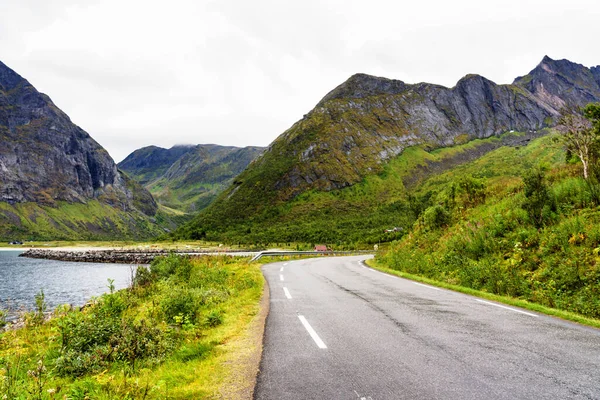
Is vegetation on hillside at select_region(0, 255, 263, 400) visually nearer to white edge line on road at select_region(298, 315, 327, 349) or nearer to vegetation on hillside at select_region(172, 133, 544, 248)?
white edge line on road at select_region(298, 315, 327, 349)

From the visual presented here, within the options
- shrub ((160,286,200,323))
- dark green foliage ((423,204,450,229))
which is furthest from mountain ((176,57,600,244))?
shrub ((160,286,200,323))

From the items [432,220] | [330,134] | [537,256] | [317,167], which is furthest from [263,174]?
[537,256]

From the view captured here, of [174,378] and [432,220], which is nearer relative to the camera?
[174,378]

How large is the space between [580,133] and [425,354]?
61.2 feet

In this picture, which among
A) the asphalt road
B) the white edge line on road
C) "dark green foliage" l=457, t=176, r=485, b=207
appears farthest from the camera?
"dark green foliage" l=457, t=176, r=485, b=207

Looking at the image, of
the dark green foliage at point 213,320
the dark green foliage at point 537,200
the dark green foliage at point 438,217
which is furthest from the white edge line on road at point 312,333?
the dark green foliage at point 438,217

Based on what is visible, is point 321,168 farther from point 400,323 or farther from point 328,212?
point 400,323

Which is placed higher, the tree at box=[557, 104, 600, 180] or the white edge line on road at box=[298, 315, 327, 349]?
the tree at box=[557, 104, 600, 180]

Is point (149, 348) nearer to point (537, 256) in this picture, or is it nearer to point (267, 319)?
point (267, 319)

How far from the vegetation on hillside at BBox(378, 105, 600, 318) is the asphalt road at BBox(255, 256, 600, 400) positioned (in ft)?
A: 9.14

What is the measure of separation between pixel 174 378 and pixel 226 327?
3.29 metres

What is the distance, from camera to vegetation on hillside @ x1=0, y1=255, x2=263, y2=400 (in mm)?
4398

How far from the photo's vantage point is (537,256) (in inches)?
498

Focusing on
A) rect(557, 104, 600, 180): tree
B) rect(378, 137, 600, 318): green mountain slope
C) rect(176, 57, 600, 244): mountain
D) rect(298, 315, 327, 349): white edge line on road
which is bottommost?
rect(298, 315, 327, 349): white edge line on road
